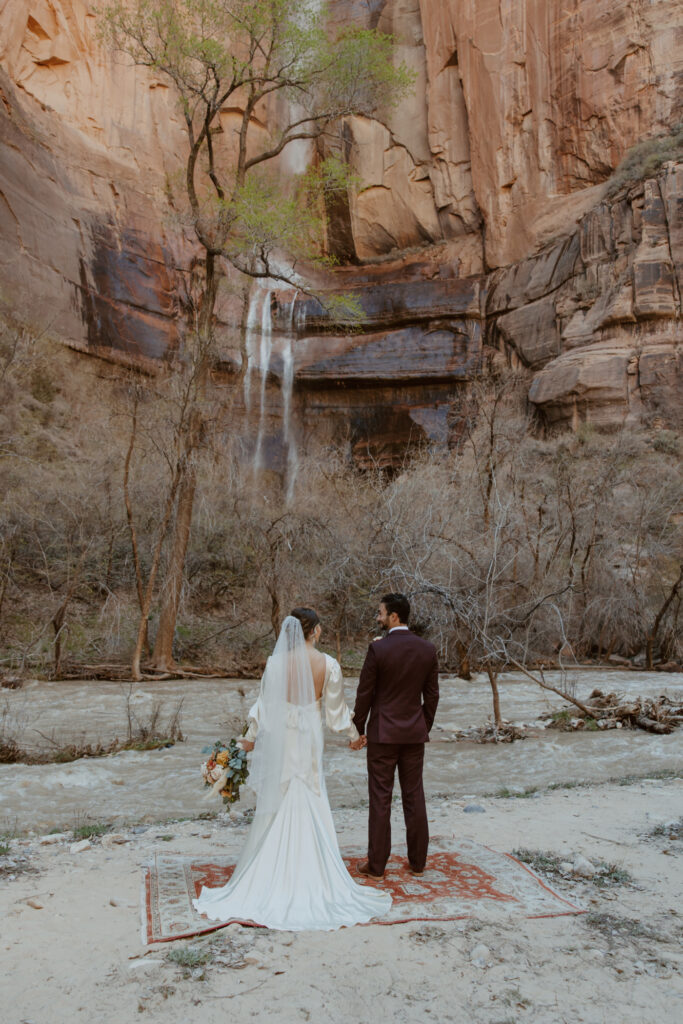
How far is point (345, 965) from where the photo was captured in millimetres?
3332

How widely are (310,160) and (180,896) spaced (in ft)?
127

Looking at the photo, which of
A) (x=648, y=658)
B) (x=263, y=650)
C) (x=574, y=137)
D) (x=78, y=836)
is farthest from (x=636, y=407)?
(x=78, y=836)

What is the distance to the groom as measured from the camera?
452 cm

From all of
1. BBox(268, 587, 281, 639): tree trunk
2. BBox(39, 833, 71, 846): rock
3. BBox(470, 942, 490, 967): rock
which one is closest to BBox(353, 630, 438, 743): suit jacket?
BBox(470, 942, 490, 967): rock

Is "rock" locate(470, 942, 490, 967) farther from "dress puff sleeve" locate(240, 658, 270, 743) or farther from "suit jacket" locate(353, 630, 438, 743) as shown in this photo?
"dress puff sleeve" locate(240, 658, 270, 743)

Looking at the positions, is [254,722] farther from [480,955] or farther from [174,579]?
[174,579]

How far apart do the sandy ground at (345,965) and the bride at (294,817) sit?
0.59 ft

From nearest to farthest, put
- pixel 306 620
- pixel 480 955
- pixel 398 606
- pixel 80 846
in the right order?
pixel 480 955, pixel 306 620, pixel 398 606, pixel 80 846

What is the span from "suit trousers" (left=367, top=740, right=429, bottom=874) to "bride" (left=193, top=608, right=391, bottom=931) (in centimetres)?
29

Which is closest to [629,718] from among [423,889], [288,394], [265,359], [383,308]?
[423,889]

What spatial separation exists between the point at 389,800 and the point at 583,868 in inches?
52.6

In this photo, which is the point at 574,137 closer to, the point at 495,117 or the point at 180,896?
the point at 495,117

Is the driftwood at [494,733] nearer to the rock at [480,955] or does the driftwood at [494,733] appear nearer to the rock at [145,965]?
the rock at [480,955]

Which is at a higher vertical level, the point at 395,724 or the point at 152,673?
the point at 395,724
